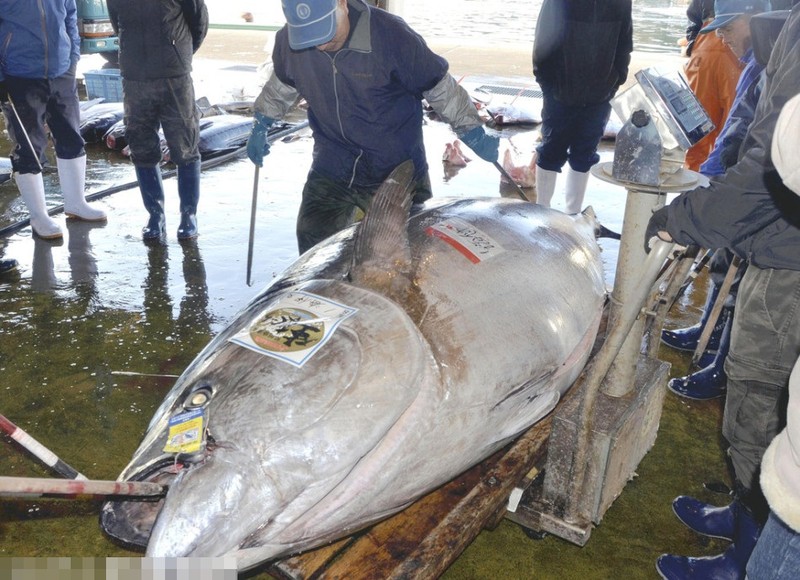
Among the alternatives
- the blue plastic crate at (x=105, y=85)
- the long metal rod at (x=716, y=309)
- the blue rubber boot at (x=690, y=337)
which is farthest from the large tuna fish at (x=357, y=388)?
the blue plastic crate at (x=105, y=85)

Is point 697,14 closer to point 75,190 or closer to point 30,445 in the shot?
point 75,190

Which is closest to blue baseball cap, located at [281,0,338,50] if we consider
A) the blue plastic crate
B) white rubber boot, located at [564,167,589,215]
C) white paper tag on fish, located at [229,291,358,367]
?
white paper tag on fish, located at [229,291,358,367]

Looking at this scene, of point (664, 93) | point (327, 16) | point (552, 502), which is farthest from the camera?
point (327, 16)

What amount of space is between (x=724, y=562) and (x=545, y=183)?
12.1 feet

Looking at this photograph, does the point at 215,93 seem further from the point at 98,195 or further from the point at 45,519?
Answer: the point at 45,519

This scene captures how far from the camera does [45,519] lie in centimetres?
266

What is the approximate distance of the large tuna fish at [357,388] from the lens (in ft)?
5.28

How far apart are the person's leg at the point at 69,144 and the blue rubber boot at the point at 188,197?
85cm

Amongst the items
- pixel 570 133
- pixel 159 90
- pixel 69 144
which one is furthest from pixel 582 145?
pixel 69 144

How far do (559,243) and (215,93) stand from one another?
8742 millimetres

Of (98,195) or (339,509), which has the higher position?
(339,509)

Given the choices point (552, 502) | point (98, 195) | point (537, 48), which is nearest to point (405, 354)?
point (552, 502)

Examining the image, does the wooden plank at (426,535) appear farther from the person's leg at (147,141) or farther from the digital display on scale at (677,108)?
the person's leg at (147,141)

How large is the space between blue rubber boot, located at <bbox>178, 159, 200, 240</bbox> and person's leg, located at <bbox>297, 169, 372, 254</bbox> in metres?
1.91
